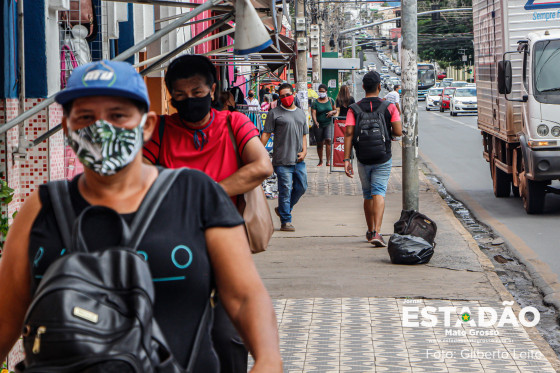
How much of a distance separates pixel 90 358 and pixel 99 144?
0.53 meters

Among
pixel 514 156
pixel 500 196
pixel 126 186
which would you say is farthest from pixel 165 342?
pixel 500 196

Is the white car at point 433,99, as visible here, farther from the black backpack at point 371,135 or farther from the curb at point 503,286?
the black backpack at point 371,135

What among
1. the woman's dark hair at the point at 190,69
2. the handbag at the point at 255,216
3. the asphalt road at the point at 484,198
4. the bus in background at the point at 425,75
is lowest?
the asphalt road at the point at 484,198

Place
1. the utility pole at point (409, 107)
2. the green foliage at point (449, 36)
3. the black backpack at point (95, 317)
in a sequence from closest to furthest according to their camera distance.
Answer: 1. the black backpack at point (95, 317)
2. the utility pole at point (409, 107)
3. the green foliage at point (449, 36)

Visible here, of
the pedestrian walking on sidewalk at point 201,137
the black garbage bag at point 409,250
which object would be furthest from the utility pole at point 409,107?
the pedestrian walking on sidewalk at point 201,137

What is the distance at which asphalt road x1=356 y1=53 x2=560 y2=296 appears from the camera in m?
11.0

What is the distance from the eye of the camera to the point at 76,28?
7844 mm

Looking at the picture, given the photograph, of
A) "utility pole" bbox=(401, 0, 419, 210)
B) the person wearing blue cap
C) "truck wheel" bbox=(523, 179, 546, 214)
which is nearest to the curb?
"utility pole" bbox=(401, 0, 419, 210)

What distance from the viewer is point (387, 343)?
666 cm

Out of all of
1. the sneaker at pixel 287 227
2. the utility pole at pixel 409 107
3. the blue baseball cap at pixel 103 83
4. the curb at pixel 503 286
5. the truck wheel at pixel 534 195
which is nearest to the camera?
the blue baseball cap at pixel 103 83

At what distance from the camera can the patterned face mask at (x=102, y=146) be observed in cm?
230

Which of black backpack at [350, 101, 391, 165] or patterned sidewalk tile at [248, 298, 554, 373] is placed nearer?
patterned sidewalk tile at [248, 298, 554, 373]

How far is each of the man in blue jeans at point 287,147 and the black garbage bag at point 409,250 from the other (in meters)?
2.82

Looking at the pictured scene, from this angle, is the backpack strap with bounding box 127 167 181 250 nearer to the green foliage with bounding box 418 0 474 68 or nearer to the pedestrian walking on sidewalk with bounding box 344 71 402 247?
the pedestrian walking on sidewalk with bounding box 344 71 402 247
